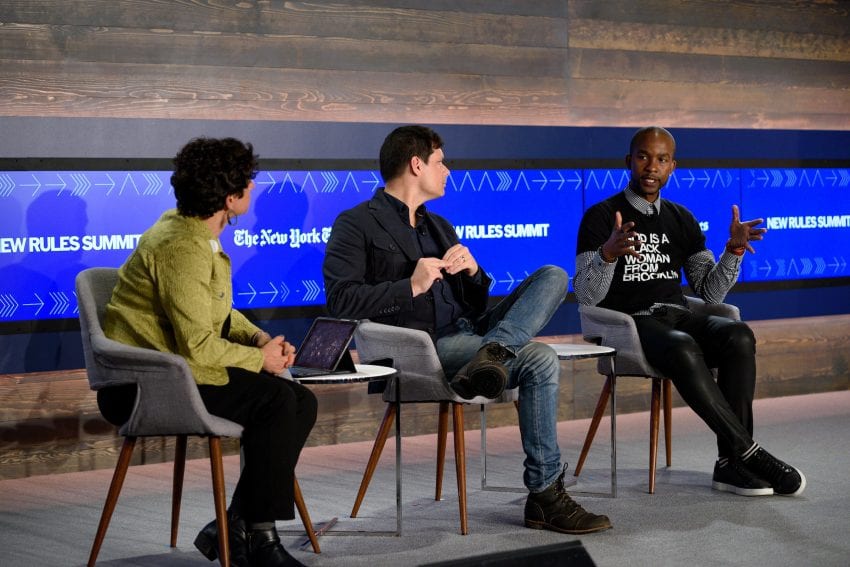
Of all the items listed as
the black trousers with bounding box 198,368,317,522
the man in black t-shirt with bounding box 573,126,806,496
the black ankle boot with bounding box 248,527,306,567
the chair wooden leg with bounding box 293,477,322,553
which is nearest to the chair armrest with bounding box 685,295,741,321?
the man in black t-shirt with bounding box 573,126,806,496

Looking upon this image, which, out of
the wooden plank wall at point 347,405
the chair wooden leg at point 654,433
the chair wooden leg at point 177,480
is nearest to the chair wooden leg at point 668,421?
the chair wooden leg at point 654,433

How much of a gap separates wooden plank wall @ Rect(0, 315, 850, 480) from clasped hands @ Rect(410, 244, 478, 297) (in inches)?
61.8

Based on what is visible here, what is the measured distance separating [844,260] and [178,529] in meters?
4.35

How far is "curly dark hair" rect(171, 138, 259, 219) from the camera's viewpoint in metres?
3.31

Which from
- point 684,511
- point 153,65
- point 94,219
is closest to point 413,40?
point 153,65

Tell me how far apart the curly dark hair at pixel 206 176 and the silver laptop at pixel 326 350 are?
48 cm

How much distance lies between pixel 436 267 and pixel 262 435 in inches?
38.1

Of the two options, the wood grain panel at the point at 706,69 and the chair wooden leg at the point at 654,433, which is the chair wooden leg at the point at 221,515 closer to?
the chair wooden leg at the point at 654,433

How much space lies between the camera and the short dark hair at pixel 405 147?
4.12 meters

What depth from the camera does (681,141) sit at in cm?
611

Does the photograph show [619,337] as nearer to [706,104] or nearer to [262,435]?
[262,435]

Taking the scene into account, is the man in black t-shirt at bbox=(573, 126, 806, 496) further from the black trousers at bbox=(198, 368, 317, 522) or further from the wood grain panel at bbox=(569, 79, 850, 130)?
the black trousers at bbox=(198, 368, 317, 522)

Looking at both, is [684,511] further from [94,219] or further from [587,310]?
[94,219]

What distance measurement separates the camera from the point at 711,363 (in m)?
4.45
